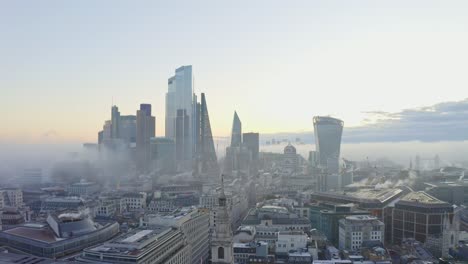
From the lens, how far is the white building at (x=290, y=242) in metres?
57.0

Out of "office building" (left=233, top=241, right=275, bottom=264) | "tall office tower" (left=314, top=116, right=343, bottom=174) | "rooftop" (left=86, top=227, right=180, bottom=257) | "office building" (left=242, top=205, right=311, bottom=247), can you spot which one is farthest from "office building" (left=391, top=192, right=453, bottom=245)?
"tall office tower" (left=314, top=116, right=343, bottom=174)

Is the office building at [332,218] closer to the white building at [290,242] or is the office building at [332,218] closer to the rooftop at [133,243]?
the white building at [290,242]

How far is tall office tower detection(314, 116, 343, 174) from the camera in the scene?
161625 mm

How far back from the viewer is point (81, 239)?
48.3m

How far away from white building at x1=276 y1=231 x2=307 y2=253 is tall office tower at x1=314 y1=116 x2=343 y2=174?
106 metres

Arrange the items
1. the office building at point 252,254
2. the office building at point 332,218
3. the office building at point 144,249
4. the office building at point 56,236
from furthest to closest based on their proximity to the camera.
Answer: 1. the office building at point 332,218
2. the office building at point 252,254
3. the office building at point 56,236
4. the office building at point 144,249

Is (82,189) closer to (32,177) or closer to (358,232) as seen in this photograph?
(32,177)

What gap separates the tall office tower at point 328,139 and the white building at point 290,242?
106 meters

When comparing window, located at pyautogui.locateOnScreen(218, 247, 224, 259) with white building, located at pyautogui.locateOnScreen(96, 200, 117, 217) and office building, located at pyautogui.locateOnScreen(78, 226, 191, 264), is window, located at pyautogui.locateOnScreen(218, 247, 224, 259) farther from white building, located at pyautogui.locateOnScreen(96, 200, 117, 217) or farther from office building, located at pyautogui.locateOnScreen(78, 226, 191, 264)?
white building, located at pyautogui.locateOnScreen(96, 200, 117, 217)

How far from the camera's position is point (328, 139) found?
163000mm

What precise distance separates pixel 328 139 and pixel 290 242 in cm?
10968

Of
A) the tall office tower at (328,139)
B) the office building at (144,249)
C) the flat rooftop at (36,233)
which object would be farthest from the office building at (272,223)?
the tall office tower at (328,139)

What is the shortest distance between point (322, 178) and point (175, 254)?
291 feet

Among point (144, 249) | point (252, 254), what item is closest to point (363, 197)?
point (252, 254)
